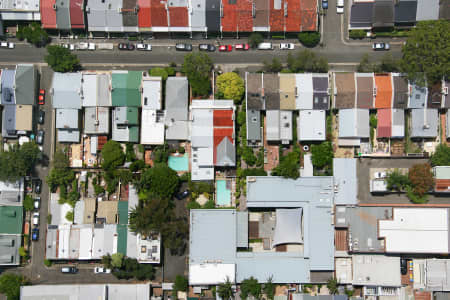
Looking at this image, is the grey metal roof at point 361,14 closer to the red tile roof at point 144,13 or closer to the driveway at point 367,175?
the driveway at point 367,175

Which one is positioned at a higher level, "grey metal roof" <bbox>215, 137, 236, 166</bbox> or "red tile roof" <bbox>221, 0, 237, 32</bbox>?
"red tile roof" <bbox>221, 0, 237, 32</bbox>

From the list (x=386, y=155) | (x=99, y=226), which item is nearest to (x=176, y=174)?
(x=99, y=226)

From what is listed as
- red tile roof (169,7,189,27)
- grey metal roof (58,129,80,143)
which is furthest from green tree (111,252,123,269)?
red tile roof (169,7,189,27)

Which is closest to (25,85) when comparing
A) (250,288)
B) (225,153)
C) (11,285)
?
(11,285)

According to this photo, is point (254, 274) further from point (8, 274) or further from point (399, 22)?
point (399, 22)

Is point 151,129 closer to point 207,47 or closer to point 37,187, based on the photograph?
point 207,47

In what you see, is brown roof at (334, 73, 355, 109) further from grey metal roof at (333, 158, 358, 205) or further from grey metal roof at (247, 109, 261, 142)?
grey metal roof at (247, 109, 261, 142)

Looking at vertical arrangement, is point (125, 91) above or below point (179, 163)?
above
